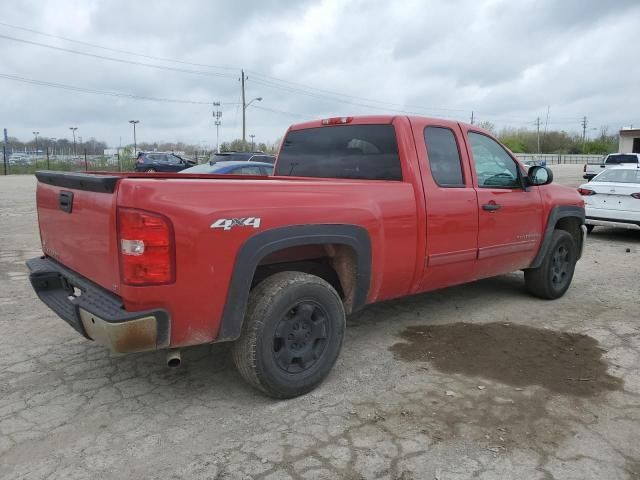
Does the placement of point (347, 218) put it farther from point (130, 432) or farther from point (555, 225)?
point (555, 225)

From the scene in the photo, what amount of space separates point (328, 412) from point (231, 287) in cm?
101

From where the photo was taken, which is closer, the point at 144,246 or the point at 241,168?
the point at 144,246

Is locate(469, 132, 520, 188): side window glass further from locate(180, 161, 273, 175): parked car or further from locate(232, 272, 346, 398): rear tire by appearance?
locate(180, 161, 273, 175): parked car

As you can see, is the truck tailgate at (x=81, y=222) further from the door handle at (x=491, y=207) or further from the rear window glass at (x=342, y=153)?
the door handle at (x=491, y=207)

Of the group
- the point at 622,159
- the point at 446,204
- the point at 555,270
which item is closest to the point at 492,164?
the point at 446,204

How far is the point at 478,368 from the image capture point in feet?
13.1

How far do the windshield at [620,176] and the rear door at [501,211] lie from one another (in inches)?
259

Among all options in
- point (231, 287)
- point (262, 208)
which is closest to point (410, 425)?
point (231, 287)

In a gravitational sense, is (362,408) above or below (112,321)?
below

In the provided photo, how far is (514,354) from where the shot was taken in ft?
14.0

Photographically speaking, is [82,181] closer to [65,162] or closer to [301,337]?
[301,337]

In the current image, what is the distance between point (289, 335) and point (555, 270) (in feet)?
12.4

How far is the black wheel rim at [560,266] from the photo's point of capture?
5.86 meters

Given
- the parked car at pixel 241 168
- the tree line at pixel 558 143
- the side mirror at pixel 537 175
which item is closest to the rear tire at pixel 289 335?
the side mirror at pixel 537 175
